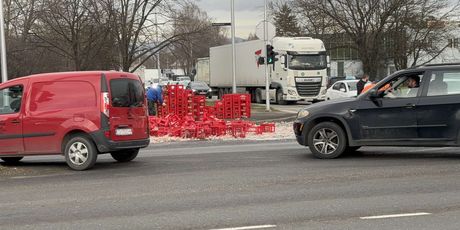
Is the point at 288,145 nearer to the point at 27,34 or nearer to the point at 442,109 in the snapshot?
the point at 442,109

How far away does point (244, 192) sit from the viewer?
26.4 ft

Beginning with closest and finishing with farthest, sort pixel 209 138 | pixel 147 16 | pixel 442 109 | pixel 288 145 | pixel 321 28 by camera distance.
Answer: pixel 442 109, pixel 288 145, pixel 209 138, pixel 147 16, pixel 321 28

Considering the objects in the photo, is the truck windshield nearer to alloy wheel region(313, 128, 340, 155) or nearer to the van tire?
the van tire

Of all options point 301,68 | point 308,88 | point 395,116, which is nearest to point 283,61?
point 301,68

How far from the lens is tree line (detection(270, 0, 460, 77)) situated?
48.1 meters

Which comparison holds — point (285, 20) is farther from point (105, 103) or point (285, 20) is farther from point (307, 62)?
point (105, 103)

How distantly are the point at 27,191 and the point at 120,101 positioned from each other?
8.54ft

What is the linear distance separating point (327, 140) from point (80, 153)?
4.60 metres

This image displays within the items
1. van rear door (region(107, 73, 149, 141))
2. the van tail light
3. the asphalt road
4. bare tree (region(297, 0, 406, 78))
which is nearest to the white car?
the asphalt road

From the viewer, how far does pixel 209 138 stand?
16.7 m

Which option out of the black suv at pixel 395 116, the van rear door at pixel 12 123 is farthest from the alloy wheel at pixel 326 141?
the van rear door at pixel 12 123

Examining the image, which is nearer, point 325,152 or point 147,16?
point 325,152

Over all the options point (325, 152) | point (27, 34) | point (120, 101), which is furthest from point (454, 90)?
point (27, 34)

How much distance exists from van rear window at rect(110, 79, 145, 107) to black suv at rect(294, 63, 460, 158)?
3.16m
